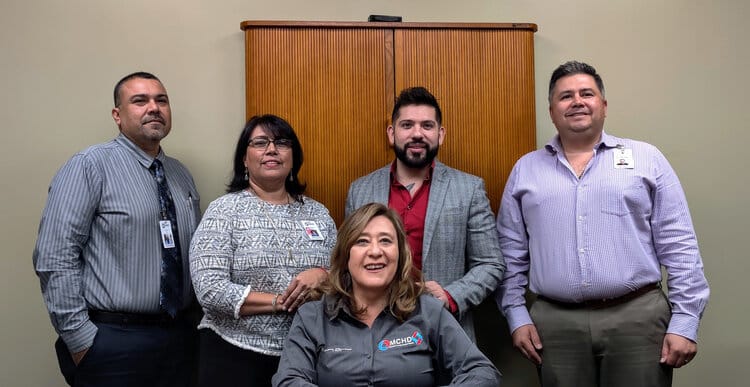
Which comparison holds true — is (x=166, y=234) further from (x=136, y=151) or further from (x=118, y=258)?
(x=136, y=151)

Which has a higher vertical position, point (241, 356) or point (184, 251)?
point (184, 251)

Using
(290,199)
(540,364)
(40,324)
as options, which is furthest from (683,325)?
(40,324)

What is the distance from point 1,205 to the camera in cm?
339

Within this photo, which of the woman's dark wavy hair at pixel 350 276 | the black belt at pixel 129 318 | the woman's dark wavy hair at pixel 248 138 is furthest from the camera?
the woman's dark wavy hair at pixel 248 138

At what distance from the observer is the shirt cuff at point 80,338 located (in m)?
2.59

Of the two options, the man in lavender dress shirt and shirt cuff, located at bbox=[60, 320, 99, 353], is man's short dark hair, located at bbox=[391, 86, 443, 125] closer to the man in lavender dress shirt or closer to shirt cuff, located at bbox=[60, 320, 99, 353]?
the man in lavender dress shirt

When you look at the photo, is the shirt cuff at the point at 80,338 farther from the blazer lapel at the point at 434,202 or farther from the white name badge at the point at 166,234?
the blazer lapel at the point at 434,202

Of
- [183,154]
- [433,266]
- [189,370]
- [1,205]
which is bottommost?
[189,370]

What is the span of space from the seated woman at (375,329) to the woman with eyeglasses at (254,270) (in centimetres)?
22

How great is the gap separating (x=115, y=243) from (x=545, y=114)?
219 cm

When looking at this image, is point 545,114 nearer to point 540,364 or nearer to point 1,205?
point 540,364

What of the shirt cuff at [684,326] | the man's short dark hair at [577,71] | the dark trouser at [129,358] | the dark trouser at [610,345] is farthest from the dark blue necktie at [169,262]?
the shirt cuff at [684,326]

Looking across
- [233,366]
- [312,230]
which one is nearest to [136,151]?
[312,230]

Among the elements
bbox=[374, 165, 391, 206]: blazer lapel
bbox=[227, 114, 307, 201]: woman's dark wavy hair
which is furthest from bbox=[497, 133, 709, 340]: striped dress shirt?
bbox=[227, 114, 307, 201]: woman's dark wavy hair
